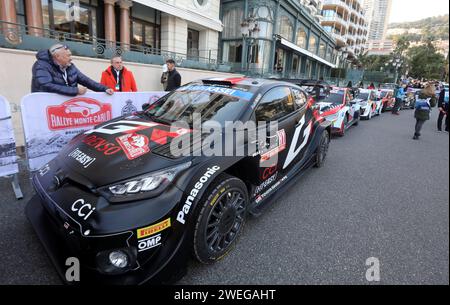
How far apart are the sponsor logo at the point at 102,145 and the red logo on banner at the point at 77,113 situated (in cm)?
163

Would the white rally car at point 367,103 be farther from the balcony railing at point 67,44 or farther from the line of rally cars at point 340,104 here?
the balcony railing at point 67,44

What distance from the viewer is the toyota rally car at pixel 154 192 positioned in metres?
1.66

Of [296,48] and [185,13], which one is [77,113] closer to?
[185,13]

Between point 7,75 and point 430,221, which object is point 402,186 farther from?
point 7,75

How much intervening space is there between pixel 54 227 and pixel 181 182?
104 cm

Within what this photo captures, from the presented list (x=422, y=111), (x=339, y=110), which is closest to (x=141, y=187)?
(x=339, y=110)

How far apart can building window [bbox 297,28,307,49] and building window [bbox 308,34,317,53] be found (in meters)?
2.46

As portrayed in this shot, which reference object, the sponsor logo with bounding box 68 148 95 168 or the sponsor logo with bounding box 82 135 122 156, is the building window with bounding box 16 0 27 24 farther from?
the sponsor logo with bounding box 68 148 95 168

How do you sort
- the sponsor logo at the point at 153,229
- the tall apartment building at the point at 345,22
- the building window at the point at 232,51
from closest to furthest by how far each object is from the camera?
the sponsor logo at the point at 153,229 → the building window at the point at 232,51 → the tall apartment building at the point at 345,22

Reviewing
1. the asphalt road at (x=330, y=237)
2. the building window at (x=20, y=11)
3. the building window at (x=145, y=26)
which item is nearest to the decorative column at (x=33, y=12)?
the building window at (x=20, y=11)

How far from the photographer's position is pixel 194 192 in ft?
6.28

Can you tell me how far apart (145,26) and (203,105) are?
1466cm

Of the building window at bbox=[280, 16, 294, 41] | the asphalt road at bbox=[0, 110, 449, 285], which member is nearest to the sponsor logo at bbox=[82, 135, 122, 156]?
the asphalt road at bbox=[0, 110, 449, 285]
